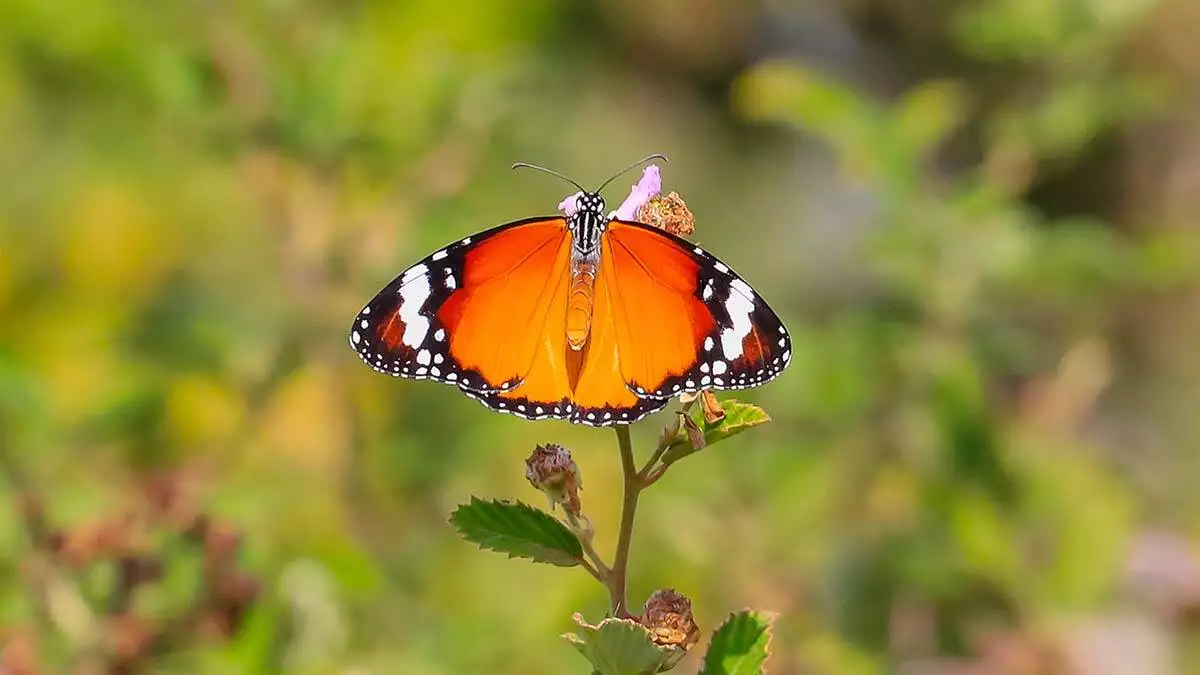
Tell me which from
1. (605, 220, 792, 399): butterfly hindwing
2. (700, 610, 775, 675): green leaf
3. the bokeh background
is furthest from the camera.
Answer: the bokeh background

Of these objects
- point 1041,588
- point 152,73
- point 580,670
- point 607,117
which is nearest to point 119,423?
point 152,73

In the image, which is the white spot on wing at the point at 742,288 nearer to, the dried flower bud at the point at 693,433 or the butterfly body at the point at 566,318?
the butterfly body at the point at 566,318

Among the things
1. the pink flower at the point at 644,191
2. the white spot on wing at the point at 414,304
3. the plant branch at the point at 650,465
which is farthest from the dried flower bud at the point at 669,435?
the white spot on wing at the point at 414,304

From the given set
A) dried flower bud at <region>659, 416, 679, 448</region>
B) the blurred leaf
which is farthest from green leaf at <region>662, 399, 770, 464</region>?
the blurred leaf

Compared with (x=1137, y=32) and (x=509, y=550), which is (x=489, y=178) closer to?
(x=509, y=550)

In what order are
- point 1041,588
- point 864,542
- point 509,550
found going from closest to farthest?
point 509,550 < point 1041,588 < point 864,542

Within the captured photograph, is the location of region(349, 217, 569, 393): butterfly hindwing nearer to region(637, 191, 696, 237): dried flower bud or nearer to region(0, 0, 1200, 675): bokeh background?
region(637, 191, 696, 237): dried flower bud

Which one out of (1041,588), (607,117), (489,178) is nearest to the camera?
(1041,588)
